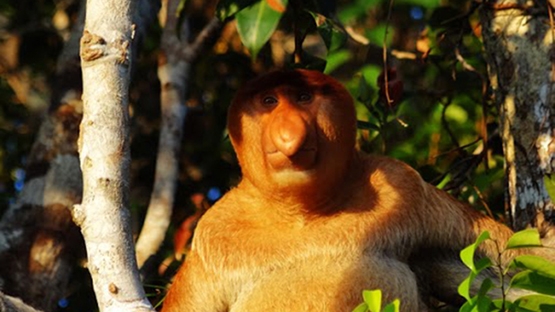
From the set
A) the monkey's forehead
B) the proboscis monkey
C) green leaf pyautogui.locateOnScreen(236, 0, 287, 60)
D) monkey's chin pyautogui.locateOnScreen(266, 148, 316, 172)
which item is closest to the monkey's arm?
the proboscis monkey

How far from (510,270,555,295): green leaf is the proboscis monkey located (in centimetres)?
91

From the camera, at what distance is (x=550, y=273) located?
2.78m

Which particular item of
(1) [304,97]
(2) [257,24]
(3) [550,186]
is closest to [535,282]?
(3) [550,186]

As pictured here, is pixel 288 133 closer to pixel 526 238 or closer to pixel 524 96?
pixel 524 96

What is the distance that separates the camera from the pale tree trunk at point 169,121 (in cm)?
504

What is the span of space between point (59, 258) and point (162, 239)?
45 cm

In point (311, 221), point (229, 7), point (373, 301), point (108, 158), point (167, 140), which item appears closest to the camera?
point (373, 301)

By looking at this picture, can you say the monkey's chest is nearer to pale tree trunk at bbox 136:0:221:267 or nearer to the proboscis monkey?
the proboscis monkey

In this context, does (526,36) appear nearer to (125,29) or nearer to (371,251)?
(371,251)

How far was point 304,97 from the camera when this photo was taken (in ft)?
12.8

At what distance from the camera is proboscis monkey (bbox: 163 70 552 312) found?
371 centimetres

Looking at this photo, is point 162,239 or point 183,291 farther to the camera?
point 162,239

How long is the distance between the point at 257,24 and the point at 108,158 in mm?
1095

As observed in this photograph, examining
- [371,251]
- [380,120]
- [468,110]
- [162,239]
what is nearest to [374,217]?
[371,251]
